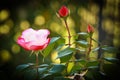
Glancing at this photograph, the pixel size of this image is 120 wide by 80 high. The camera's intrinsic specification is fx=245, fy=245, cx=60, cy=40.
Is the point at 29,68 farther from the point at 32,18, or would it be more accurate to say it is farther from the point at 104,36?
the point at 104,36

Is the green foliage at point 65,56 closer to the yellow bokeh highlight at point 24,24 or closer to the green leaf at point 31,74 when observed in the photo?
the green leaf at point 31,74

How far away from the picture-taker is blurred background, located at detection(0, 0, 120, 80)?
161cm

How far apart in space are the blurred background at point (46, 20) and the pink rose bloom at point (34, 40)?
566 mm

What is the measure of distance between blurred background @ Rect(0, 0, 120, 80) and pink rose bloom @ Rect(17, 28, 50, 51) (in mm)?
566

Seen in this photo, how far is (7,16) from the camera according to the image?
162cm

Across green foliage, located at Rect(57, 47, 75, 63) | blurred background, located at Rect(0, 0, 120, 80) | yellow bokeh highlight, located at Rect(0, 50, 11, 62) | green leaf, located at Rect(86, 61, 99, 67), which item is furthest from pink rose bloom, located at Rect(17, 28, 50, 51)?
yellow bokeh highlight, located at Rect(0, 50, 11, 62)

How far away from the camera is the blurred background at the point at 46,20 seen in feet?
5.27

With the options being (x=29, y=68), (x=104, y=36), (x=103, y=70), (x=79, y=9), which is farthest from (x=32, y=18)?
(x=103, y=70)

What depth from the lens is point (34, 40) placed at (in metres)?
0.89

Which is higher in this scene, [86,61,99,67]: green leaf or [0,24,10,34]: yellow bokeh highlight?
[0,24,10,34]: yellow bokeh highlight

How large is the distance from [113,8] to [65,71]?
3.26 feet

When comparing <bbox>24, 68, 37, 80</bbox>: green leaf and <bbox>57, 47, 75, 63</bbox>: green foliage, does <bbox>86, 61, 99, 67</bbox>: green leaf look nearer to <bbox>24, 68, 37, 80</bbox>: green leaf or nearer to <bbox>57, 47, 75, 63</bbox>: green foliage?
<bbox>57, 47, 75, 63</bbox>: green foliage

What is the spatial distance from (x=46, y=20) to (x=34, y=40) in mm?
852

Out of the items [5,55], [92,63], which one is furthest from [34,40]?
[5,55]
